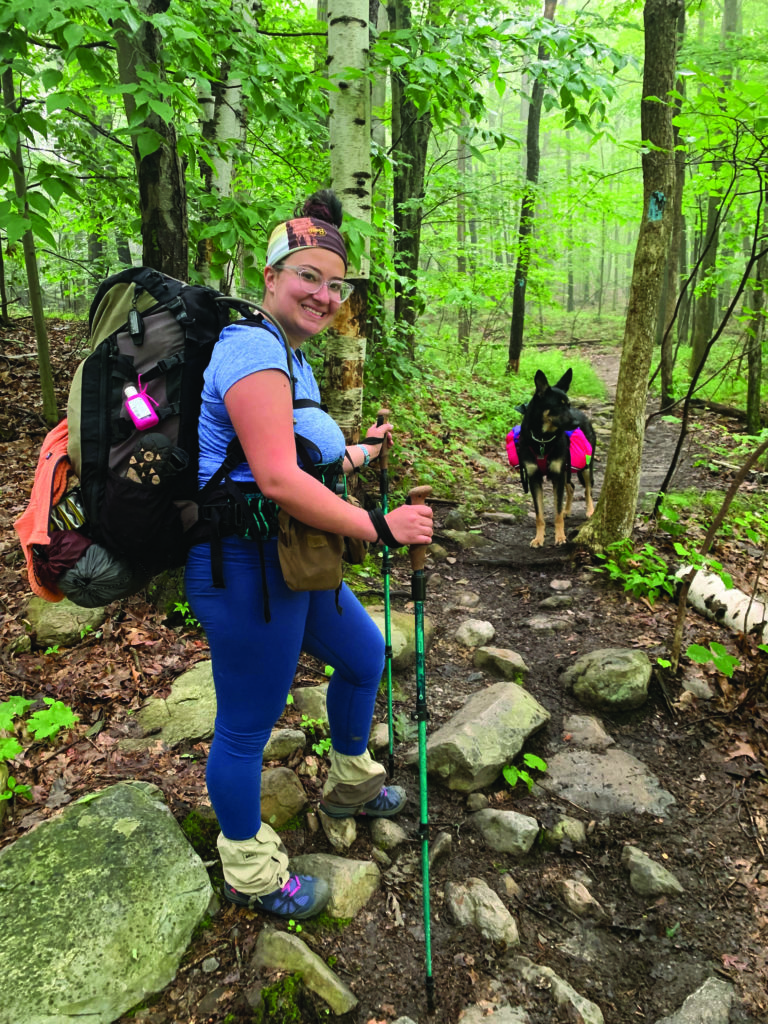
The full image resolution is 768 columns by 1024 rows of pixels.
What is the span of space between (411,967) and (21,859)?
169cm

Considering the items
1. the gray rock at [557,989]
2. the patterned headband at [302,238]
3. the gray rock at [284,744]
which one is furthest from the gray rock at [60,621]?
the gray rock at [557,989]

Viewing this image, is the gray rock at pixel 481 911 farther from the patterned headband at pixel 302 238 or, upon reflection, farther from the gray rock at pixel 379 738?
the patterned headband at pixel 302 238

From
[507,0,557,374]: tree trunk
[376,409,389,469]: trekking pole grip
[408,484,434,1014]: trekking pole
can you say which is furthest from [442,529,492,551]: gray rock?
[507,0,557,374]: tree trunk

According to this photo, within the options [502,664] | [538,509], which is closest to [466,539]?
[538,509]

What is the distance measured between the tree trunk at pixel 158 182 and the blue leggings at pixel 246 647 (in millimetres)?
2881

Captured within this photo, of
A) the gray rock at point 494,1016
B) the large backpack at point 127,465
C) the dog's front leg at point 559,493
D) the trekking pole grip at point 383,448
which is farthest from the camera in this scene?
the dog's front leg at point 559,493

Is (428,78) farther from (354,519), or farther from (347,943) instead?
(347,943)

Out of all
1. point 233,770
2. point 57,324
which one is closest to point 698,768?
point 233,770

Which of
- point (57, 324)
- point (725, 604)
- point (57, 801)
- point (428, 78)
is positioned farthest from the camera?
point (57, 324)

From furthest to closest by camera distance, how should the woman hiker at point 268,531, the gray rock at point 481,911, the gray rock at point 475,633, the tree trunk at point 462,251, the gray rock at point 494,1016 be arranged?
the tree trunk at point 462,251
the gray rock at point 475,633
the gray rock at point 481,911
the gray rock at point 494,1016
the woman hiker at point 268,531

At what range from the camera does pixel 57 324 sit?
1366cm

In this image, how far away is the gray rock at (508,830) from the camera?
294 centimetres

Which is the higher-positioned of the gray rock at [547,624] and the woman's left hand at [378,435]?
the woman's left hand at [378,435]

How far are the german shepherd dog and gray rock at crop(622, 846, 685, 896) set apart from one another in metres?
4.12
